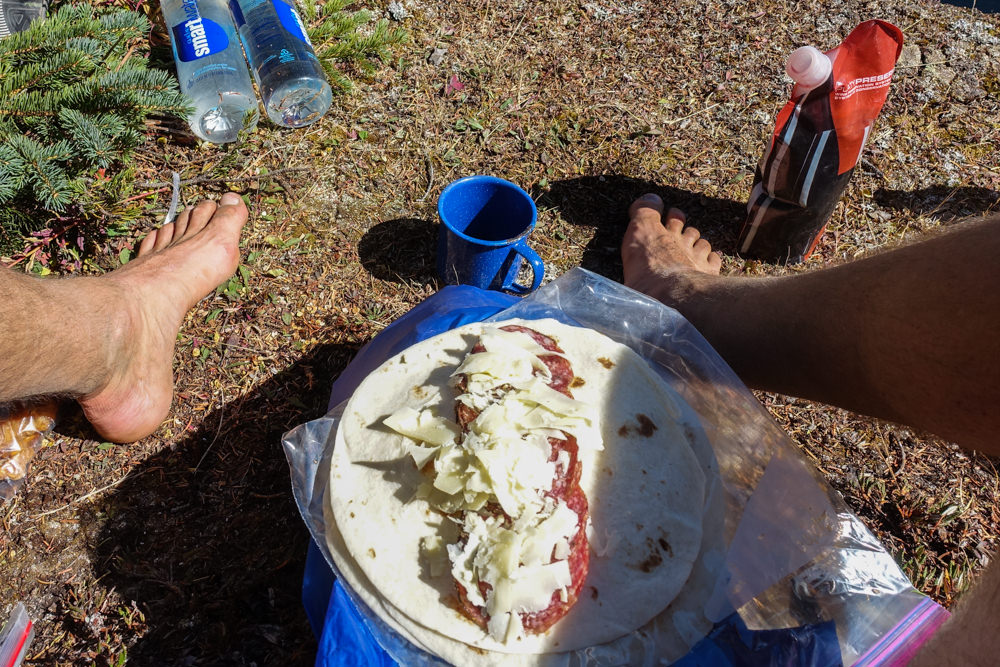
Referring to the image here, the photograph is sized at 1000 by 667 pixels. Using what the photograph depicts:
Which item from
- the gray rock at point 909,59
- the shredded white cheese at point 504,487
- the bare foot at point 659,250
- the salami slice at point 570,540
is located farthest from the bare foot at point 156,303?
the gray rock at point 909,59

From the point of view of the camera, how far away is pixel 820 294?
6.12 feet

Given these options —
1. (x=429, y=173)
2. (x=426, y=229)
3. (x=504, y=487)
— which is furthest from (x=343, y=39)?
(x=504, y=487)

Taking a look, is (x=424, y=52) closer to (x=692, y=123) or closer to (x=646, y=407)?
(x=692, y=123)

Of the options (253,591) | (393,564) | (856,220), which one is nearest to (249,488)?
(253,591)

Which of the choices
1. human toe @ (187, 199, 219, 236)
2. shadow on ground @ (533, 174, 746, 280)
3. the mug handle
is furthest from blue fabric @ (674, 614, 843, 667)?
human toe @ (187, 199, 219, 236)

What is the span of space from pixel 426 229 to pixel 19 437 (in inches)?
63.7

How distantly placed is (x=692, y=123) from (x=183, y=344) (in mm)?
2497

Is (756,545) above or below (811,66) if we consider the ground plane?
below

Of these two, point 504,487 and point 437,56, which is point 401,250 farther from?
point 504,487

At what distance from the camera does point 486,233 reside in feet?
8.37

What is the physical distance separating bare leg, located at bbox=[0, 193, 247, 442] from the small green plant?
2.78 ft

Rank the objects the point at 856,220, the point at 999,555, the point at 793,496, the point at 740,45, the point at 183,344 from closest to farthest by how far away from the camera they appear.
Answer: the point at 999,555, the point at 793,496, the point at 183,344, the point at 856,220, the point at 740,45

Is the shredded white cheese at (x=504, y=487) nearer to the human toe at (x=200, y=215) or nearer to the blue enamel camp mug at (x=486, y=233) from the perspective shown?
the blue enamel camp mug at (x=486, y=233)

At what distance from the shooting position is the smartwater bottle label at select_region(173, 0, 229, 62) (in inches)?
104
